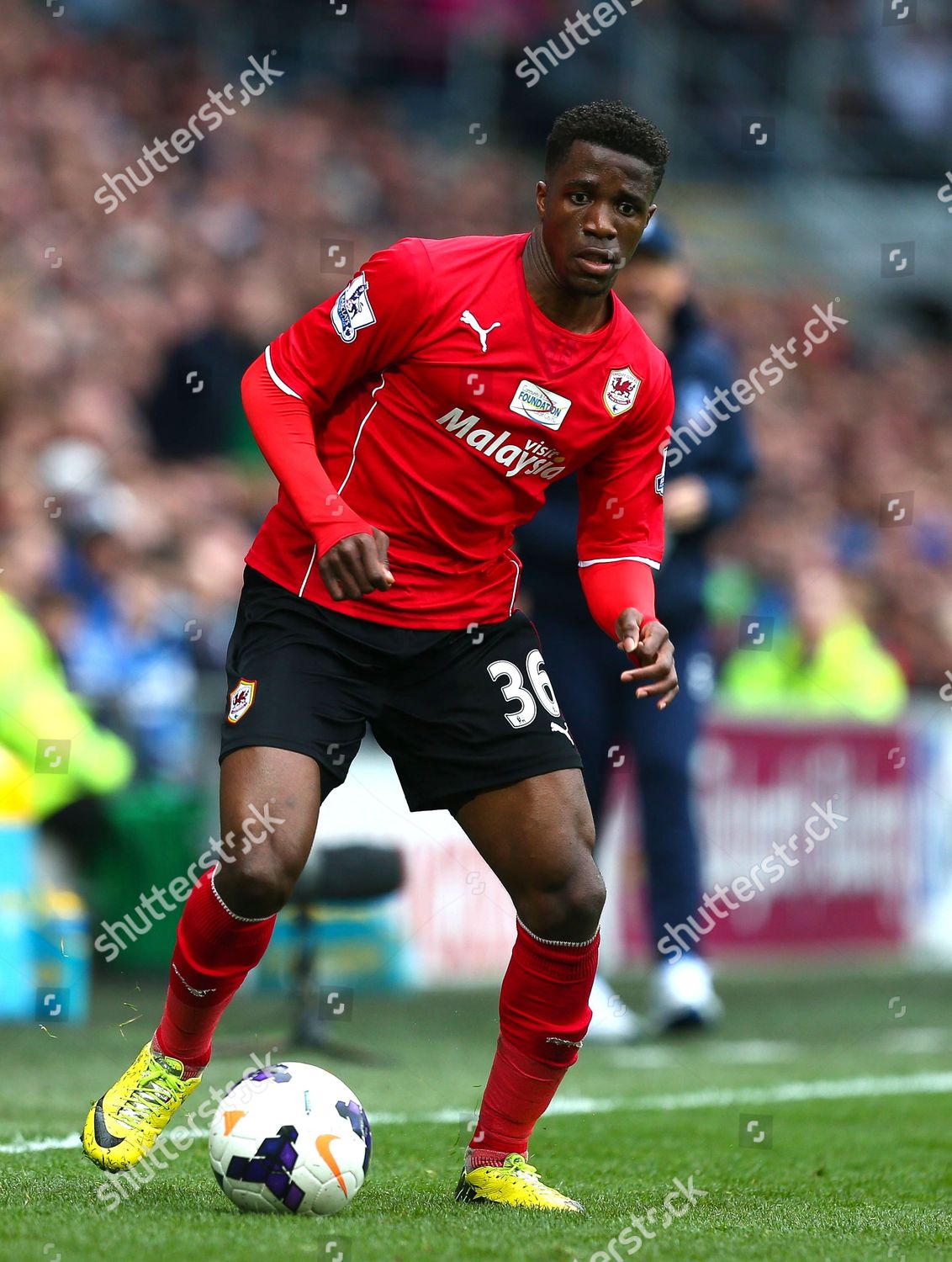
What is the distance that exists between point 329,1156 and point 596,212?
1954 mm

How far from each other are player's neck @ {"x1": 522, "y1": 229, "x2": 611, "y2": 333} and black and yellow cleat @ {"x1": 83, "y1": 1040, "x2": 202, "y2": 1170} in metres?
1.77

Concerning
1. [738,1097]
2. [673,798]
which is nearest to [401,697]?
[738,1097]

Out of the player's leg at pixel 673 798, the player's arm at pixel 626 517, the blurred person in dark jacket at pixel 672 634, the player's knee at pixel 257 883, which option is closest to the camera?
the player's knee at pixel 257 883

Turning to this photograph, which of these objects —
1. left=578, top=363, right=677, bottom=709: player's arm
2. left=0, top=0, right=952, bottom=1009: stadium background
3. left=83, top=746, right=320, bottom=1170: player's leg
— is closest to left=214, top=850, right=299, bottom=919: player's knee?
left=83, top=746, right=320, bottom=1170: player's leg

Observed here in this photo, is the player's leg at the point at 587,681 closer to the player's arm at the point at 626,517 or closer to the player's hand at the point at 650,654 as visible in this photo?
the player's arm at the point at 626,517

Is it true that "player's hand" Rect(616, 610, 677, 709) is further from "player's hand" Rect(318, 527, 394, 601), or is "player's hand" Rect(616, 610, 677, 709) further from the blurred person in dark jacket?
the blurred person in dark jacket

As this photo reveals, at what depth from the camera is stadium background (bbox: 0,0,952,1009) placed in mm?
8523

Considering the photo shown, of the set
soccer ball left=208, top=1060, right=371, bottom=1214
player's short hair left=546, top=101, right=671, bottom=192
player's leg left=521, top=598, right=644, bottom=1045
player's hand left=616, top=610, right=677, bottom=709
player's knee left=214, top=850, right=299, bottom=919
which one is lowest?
player's leg left=521, top=598, right=644, bottom=1045

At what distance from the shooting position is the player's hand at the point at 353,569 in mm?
3701

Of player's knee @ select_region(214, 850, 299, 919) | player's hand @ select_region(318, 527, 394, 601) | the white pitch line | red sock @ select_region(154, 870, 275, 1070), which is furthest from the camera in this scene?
the white pitch line

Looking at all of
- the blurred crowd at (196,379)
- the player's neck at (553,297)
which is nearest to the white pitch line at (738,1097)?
the player's neck at (553,297)

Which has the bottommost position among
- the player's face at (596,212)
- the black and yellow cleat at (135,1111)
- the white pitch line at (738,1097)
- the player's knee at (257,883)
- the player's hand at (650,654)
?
the white pitch line at (738,1097)

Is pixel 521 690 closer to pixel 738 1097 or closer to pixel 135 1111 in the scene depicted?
pixel 135 1111

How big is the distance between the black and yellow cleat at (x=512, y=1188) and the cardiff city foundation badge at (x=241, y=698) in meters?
1.07
